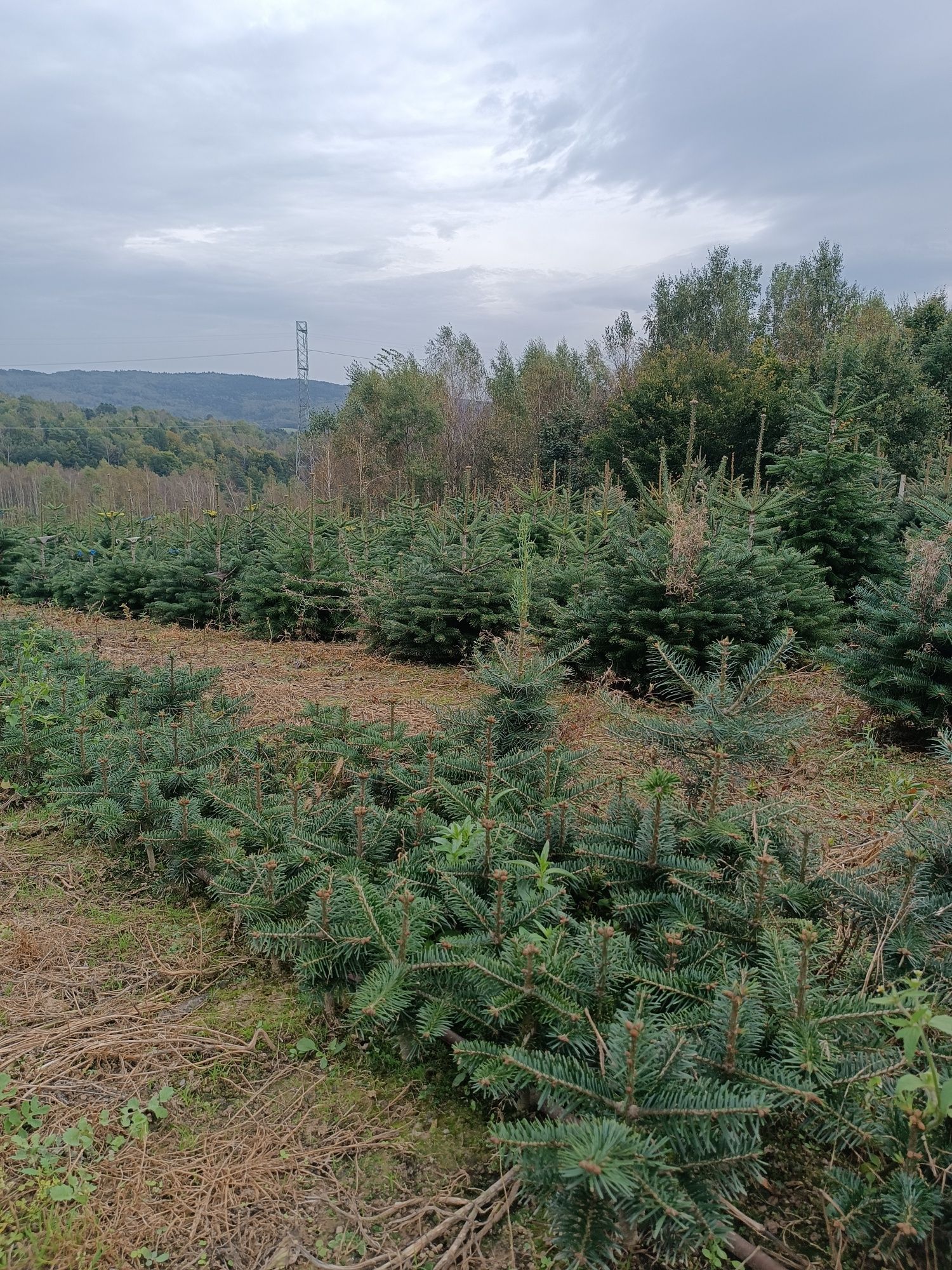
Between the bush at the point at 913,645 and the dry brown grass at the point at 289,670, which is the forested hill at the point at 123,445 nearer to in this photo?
the dry brown grass at the point at 289,670

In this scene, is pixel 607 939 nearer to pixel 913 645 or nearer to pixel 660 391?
pixel 913 645

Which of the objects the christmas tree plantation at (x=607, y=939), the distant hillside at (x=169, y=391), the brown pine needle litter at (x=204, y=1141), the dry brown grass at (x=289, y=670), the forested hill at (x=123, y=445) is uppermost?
the distant hillside at (x=169, y=391)

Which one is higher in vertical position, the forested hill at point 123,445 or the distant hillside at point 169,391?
the distant hillside at point 169,391

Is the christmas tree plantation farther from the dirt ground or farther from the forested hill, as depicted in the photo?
the forested hill

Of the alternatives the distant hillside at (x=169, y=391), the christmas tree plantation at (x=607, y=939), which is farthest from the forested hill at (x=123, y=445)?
the christmas tree plantation at (x=607, y=939)

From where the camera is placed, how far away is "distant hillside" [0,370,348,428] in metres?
118

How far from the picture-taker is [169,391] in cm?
13025

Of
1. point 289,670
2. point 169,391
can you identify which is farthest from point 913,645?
point 169,391

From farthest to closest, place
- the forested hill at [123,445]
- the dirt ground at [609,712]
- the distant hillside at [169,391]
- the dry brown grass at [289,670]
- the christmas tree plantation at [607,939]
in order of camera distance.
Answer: the distant hillside at [169,391], the forested hill at [123,445], the dry brown grass at [289,670], the dirt ground at [609,712], the christmas tree plantation at [607,939]

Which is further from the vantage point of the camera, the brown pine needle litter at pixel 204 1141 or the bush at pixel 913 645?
the bush at pixel 913 645

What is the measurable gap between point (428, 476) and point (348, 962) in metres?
27.5

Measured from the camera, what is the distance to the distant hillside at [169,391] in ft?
385

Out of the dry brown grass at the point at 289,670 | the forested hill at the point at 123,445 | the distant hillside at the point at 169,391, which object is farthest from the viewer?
the distant hillside at the point at 169,391

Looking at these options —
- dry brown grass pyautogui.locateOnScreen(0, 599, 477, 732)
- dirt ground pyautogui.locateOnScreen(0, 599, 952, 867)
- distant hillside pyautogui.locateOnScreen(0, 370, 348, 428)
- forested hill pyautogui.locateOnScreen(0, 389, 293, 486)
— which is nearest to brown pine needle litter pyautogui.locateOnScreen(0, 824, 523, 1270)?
dirt ground pyautogui.locateOnScreen(0, 599, 952, 867)
